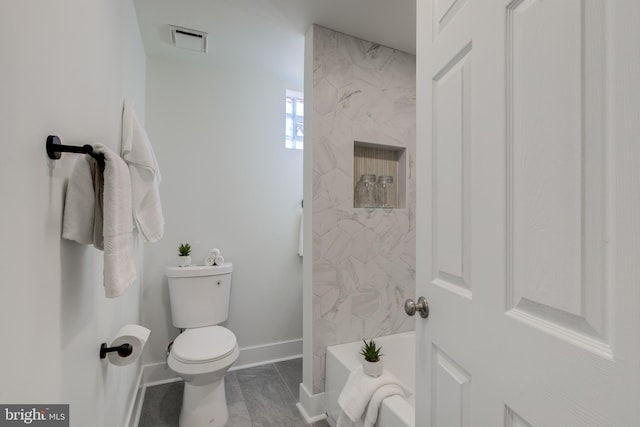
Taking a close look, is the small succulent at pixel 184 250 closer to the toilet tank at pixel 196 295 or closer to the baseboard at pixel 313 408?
the toilet tank at pixel 196 295

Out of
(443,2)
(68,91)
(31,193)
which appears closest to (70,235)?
(31,193)

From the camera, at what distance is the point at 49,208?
68cm

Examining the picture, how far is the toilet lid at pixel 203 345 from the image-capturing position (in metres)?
1.62

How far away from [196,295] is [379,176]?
157cm

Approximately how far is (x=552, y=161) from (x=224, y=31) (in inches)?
80.5

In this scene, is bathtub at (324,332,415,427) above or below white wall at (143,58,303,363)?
below

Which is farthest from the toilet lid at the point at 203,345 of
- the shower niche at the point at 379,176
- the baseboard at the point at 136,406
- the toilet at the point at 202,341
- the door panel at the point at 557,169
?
the door panel at the point at 557,169

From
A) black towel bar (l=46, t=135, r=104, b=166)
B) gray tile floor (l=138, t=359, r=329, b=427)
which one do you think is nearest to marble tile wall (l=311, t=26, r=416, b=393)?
gray tile floor (l=138, t=359, r=329, b=427)

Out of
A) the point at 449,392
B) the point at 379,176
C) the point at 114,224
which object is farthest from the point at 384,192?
the point at 114,224

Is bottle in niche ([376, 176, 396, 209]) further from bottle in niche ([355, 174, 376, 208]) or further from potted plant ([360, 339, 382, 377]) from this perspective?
potted plant ([360, 339, 382, 377])

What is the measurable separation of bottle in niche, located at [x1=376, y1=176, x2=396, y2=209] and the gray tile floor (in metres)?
1.44

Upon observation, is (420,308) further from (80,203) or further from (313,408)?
(313,408)

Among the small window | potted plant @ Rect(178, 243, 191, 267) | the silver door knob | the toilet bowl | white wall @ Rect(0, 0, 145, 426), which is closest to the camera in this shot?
white wall @ Rect(0, 0, 145, 426)

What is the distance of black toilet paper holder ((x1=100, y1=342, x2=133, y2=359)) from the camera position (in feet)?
3.50
